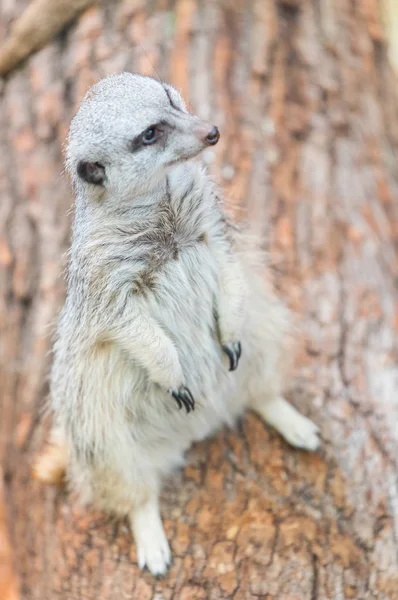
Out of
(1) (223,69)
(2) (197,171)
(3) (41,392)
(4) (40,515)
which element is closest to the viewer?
(2) (197,171)

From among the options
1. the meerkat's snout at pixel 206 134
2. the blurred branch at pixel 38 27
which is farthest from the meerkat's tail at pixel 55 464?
the blurred branch at pixel 38 27

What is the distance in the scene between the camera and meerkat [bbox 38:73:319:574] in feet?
8.41

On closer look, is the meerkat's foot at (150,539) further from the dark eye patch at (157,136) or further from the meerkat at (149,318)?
the dark eye patch at (157,136)

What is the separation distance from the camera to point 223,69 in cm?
430

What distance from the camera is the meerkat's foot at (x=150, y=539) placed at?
297cm

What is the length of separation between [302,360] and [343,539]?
85cm

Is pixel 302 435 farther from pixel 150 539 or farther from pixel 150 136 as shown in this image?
pixel 150 136

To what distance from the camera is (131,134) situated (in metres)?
2.51

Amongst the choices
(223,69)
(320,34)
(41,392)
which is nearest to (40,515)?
(41,392)

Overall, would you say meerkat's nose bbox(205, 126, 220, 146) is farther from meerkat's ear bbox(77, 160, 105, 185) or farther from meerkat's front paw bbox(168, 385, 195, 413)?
meerkat's front paw bbox(168, 385, 195, 413)

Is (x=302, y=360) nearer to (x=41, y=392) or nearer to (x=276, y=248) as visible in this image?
(x=276, y=248)

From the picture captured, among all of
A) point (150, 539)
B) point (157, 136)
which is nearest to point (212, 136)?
point (157, 136)

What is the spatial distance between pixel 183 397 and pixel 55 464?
79 centimetres

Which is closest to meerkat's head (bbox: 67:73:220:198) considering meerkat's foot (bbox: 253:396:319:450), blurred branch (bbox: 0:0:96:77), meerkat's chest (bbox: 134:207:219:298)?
meerkat's chest (bbox: 134:207:219:298)
